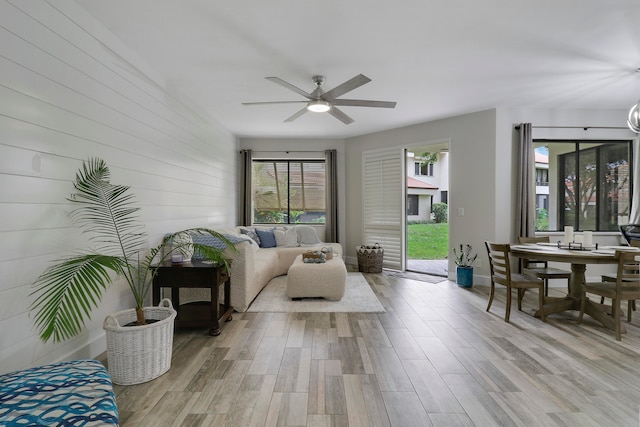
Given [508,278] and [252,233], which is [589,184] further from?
[252,233]

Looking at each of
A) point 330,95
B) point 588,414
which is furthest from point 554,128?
point 588,414

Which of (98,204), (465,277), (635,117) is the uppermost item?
(635,117)

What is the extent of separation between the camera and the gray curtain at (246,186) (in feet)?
21.9

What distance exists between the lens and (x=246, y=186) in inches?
262

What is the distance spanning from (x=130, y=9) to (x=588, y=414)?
13.5 feet

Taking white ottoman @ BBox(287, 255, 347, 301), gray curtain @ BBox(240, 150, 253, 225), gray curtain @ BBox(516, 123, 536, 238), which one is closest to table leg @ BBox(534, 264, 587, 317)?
gray curtain @ BBox(516, 123, 536, 238)

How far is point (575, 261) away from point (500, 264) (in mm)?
655

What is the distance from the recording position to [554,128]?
4.91 meters

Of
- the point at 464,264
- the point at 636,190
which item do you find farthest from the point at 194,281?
the point at 636,190

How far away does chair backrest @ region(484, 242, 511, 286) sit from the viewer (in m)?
3.35

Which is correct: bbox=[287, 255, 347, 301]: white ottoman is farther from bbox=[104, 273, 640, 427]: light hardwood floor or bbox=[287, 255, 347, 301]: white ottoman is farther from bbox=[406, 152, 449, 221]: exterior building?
bbox=[406, 152, 449, 221]: exterior building

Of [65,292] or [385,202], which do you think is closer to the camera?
[65,292]

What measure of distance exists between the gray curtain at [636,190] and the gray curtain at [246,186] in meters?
6.63

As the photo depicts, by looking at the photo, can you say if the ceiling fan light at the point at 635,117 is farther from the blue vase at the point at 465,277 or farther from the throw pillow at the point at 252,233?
the throw pillow at the point at 252,233
